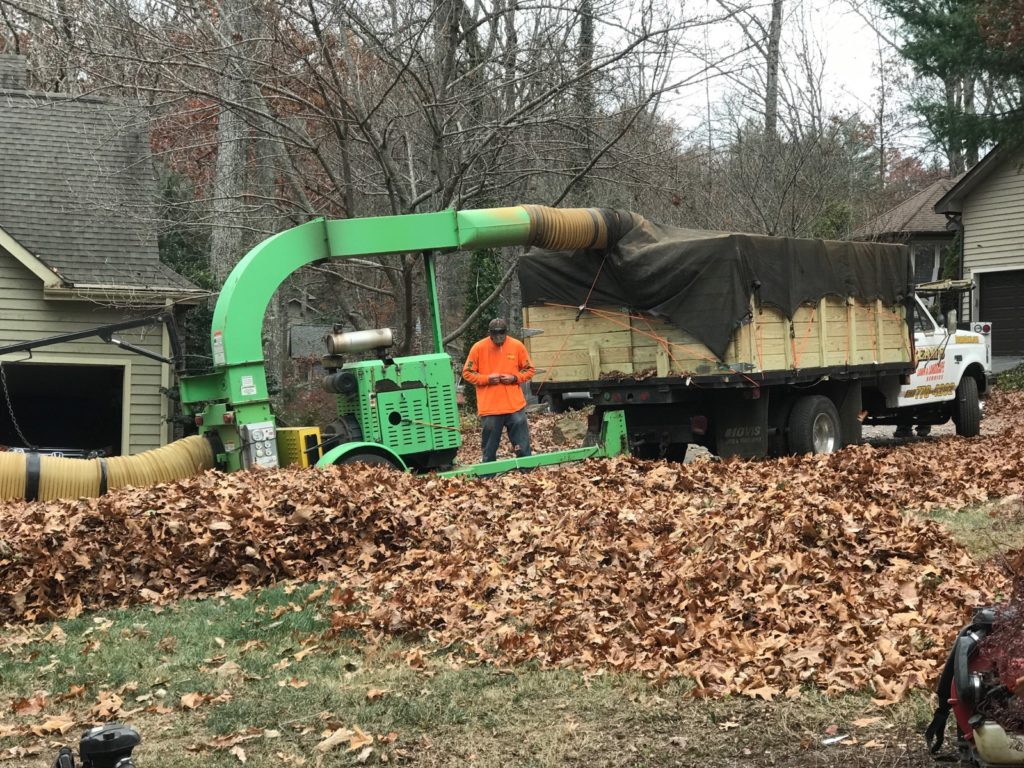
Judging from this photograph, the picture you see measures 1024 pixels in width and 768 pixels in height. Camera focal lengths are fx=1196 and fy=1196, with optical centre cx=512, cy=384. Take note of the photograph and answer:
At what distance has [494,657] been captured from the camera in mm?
6547

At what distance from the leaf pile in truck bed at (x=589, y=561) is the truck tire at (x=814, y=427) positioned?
2845 mm

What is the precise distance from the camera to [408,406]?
1208cm

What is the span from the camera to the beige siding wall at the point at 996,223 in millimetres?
29797

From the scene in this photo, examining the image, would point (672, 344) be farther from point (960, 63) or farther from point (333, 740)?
point (960, 63)

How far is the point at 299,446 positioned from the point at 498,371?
272cm

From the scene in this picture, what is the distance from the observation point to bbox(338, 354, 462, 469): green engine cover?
11891 mm

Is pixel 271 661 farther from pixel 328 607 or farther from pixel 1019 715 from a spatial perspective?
pixel 1019 715

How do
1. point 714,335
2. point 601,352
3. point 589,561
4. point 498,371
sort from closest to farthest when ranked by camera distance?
1. point 589,561
2. point 714,335
3. point 498,371
4. point 601,352

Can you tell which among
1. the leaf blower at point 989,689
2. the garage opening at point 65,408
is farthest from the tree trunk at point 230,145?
the leaf blower at point 989,689

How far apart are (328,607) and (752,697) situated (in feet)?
10.4

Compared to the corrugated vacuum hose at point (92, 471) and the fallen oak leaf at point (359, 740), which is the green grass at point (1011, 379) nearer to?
the corrugated vacuum hose at point (92, 471)

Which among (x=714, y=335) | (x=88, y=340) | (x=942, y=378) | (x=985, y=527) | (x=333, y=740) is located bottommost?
(x=333, y=740)

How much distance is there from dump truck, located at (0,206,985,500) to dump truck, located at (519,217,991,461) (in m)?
0.02

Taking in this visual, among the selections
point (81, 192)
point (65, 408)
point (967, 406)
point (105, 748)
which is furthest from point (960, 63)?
point (105, 748)
